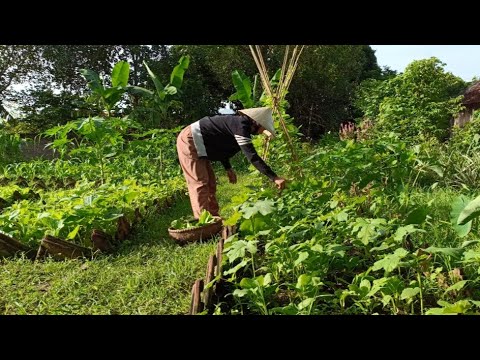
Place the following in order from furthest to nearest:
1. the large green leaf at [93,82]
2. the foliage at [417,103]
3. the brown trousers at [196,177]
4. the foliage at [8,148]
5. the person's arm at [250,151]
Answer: the foliage at [8,148] → the foliage at [417,103] → the large green leaf at [93,82] → the brown trousers at [196,177] → the person's arm at [250,151]

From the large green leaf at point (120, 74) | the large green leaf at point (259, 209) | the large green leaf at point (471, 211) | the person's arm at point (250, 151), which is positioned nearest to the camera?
the large green leaf at point (471, 211)

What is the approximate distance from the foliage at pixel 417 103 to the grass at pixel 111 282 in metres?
4.44

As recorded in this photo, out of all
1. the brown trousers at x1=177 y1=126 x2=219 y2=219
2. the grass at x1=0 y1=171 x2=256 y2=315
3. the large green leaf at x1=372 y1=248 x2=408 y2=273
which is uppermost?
the brown trousers at x1=177 y1=126 x2=219 y2=219

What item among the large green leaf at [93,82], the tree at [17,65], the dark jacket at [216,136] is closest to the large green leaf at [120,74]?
the large green leaf at [93,82]

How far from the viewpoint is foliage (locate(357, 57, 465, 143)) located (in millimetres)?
6435

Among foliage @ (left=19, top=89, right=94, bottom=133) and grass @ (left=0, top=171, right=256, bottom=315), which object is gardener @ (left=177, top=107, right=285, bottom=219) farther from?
foliage @ (left=19, top=89, right=94, bottom=133)

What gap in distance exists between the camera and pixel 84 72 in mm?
6371

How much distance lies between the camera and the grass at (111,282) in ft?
7.27

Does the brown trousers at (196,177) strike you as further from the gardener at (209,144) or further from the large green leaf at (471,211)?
the large green leaf at (471,211)

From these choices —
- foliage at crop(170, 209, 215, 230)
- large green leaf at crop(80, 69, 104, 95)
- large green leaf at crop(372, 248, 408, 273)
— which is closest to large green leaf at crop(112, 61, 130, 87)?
large green leaf at crop(80, 69, 104, 95)

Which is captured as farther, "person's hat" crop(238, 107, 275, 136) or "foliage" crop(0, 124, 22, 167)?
"foliage" crop(0, 124, 22, 167)

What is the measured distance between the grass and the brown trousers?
1.90 ft
